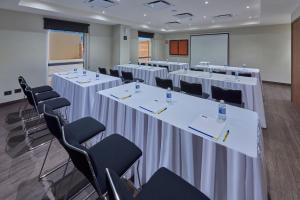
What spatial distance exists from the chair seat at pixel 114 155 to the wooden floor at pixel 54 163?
0.74 m

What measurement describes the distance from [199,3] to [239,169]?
494 cm

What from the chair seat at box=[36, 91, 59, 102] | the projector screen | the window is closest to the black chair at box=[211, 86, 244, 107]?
the chair seat at box=[36, 91, 59, 102]

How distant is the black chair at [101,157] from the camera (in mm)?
1210

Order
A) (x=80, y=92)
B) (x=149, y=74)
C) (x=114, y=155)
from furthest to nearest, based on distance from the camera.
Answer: (x=149, y=74) → (x=80, y=92) → (x=114, y=155)

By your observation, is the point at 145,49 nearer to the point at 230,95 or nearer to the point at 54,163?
the point at 230,95

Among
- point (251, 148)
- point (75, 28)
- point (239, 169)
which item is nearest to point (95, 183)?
point (239, 169)

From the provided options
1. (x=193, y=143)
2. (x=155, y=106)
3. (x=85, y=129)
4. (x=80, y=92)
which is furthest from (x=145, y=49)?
(x=193, y=143)

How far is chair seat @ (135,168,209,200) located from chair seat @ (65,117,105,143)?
0.99 metres

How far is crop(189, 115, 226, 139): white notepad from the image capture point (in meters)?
1.47

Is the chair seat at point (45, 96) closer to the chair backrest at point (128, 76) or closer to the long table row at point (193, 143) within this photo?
the long table row at point (193, 143)

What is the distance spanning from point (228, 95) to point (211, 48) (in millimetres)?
7755

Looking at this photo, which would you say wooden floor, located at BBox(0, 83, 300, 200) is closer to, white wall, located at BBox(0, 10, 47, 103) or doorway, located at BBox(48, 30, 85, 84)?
white wall, located at BBox(0, 10, 47, 103)

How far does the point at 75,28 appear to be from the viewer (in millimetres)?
6805

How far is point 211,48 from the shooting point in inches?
394
